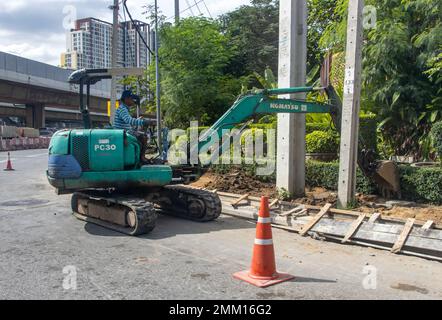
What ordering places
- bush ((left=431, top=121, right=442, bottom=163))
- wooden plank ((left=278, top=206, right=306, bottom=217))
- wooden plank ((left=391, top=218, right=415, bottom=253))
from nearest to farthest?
wooden plank ((left=391, top=218, right=415, bottom=253)) < wooden plank ((left=278, top=206, right=306, bottom=217)) < bush ((left=431, top=121, right=442, bottom=163))

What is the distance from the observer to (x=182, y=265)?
6031mm

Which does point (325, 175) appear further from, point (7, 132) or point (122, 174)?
point (7, 132)

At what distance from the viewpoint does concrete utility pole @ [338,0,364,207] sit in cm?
929

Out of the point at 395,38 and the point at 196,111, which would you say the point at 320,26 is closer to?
the point at 196,111

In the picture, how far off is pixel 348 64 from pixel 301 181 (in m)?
2.89

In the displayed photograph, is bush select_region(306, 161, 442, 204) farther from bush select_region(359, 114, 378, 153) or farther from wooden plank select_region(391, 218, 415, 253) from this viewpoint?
wooden plank select_region(391, 218, 415, 253)

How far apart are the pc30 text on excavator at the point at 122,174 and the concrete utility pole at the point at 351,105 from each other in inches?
17.9

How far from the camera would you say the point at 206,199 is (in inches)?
343

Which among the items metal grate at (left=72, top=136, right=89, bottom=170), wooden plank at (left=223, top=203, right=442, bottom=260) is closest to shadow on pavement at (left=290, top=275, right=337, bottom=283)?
wooden plank at (left=223, top=203, right=442, bottom=260)

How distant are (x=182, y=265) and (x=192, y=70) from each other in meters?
14.9

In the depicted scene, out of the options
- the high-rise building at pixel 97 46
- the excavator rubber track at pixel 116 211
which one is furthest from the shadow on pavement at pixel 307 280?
the high-rise building at pixel 97 46

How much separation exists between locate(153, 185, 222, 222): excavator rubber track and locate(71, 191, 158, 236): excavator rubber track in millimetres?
1018

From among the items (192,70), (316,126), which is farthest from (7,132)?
(316,126)
